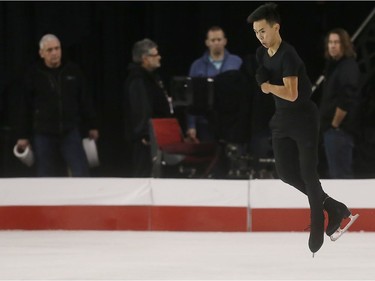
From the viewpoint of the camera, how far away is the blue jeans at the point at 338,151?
→ 8.54 meters

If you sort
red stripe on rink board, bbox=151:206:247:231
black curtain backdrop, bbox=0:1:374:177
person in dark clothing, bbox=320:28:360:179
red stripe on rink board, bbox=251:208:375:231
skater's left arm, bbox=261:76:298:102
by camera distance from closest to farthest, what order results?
skater's left arm, bbox=261:76:298:102 → red stripe on rink board, bbox=251:208:375:231 → red stripe on rink board, bbox=151:206:247:231 → person in dark clothing, bbox=320:28:360:179 → black curtain backdrop, bbox=0:1:374:177

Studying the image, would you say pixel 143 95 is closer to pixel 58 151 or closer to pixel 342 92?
pixel 58 151

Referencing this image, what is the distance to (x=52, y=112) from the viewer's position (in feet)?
29.0

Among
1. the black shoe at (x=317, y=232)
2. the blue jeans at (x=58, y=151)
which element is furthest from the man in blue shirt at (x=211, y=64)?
the black shoe at (x=317, y=232)

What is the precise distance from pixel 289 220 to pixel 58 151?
1.84m

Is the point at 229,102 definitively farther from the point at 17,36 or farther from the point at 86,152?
the point at 17,36

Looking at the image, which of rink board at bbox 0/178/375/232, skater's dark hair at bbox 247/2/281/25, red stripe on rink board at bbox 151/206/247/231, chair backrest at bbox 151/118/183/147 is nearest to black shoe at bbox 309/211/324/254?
skater's dark hair at bbox 247/2/281/25

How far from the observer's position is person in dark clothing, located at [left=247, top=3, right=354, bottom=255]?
6.13 m

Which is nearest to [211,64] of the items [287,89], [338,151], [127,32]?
[338,151]

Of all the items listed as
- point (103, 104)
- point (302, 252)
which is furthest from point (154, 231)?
point (103, 104)

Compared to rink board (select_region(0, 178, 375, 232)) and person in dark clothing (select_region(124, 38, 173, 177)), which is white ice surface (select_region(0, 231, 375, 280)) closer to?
rink board (select_region(0, 178, 375, 232))

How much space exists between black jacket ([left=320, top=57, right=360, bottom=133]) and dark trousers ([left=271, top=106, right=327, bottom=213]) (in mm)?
2249

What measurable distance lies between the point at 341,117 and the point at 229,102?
0.79m

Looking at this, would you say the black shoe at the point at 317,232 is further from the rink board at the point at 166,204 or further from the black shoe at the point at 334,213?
the rink board at the point at 166,204
